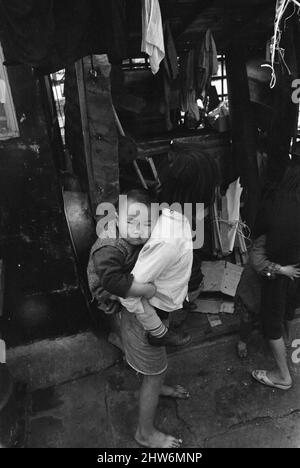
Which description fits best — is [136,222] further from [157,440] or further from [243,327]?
[243,327]

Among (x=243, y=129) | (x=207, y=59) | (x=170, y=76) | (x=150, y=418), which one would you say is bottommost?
(x=150, y=418)

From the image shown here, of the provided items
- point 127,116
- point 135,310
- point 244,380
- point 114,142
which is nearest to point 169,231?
point 135,310

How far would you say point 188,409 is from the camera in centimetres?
372

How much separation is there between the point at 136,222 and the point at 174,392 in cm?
216

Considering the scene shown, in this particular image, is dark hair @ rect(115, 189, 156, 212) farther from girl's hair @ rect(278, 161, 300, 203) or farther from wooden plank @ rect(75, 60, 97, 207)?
wooden plank @ rect(75, 60, 97, 207)

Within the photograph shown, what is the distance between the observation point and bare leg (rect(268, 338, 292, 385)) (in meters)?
3.74

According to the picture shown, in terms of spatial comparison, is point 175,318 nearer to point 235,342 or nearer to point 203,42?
point 235,342

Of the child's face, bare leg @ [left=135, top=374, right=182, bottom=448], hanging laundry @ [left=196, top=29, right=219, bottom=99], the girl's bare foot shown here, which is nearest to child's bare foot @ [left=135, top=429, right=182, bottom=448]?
bare leg @ [left=135, top=374, right=182, bottom=448]

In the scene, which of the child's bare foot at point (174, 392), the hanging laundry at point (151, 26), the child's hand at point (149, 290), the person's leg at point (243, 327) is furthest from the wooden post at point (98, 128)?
the child's bare foot at point (174, 392)

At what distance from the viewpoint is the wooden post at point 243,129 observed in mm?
4902

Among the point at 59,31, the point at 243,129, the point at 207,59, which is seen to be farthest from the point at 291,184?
the point at 59,31

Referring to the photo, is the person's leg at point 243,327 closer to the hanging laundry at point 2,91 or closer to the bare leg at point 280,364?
the bare leg at point 280,364

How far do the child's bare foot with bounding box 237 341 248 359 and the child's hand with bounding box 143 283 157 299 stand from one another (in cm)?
210

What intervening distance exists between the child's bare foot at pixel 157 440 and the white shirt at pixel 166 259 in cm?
129
